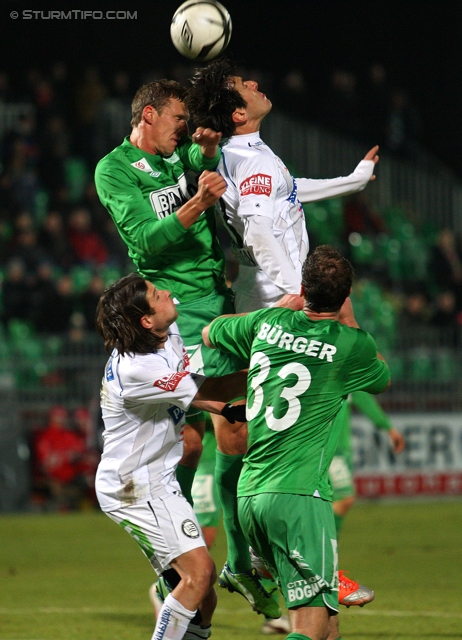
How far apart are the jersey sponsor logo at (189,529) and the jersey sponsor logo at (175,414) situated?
51 cm

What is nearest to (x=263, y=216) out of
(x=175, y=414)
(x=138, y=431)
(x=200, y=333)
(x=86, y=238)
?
(x=200, y=333)

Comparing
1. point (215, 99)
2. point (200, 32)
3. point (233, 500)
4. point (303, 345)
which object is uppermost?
point (200, 32)

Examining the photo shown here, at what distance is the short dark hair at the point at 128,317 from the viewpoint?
5113 mm

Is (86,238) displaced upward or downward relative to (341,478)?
upward

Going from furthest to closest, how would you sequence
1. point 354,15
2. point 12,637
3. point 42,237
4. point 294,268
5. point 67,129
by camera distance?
1. point 354,15
2. point 67,129
3. point 42,237
4. point 12,637
5. point 294,268

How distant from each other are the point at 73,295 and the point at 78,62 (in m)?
6.25

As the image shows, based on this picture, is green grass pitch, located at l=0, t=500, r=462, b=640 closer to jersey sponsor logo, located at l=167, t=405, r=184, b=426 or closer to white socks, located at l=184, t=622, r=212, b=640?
white socks, located at l=184, t=622, r=212, b=640

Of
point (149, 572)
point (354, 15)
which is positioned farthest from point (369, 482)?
point (354, 15)

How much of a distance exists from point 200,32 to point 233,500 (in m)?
2.82

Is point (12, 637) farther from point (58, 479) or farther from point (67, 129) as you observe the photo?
point (67, 129)

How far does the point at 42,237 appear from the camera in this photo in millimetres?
16359

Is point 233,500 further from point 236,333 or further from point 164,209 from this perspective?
point 164,209

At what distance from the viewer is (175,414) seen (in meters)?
5.26

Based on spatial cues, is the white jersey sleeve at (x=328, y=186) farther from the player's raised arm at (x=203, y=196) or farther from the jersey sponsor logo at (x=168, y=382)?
the jersey sponsor logo at (x=168, y=382)
